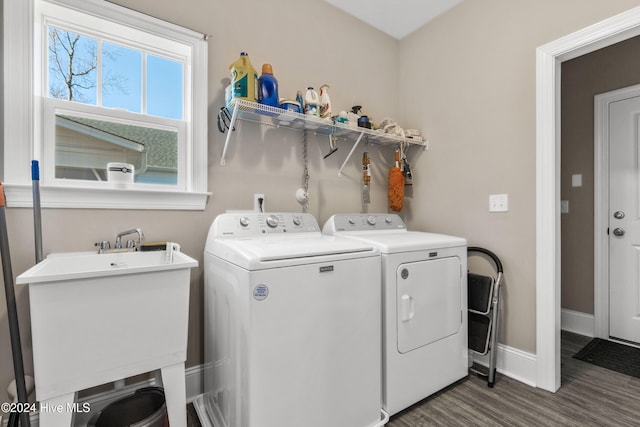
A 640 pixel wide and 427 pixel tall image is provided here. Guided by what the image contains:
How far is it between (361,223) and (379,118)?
1076mm

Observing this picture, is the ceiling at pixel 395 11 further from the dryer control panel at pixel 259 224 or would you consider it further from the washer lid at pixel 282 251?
the washer lid at pixel 282 251

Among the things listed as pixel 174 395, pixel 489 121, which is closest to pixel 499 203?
pixel 489 121

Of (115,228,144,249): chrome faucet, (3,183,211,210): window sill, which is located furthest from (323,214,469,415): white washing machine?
(115,228,144,249): chrome faucet

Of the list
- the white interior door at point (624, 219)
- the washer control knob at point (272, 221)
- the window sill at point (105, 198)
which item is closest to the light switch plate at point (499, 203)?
the white interior door at point (624, 219)

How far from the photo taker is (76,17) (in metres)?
1.54

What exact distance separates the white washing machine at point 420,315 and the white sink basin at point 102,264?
944 millimetres

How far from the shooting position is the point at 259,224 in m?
1.73

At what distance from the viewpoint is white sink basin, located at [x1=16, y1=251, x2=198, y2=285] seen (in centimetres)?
107

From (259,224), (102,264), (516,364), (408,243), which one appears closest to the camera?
(102,264)

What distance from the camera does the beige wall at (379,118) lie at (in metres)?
1.67

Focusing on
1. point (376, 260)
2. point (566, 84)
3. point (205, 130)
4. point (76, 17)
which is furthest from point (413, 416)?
point (566, 84)

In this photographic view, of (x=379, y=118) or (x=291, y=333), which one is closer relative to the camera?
(x=291, y=333)

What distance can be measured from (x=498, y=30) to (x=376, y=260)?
1865 millimetres

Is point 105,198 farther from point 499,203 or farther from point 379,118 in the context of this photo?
point 499,203
